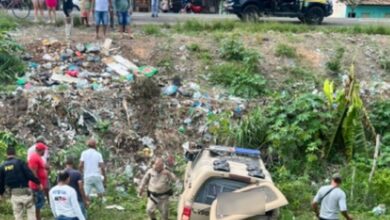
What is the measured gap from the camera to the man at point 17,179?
10273mm

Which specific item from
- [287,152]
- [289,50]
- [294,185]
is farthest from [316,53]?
[294,185]

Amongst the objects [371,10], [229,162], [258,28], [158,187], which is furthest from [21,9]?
[371,10]

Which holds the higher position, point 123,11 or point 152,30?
point 123,11

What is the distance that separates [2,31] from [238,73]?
247 inches

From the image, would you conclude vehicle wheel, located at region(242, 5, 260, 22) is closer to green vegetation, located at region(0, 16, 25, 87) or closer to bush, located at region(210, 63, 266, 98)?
bush, located at region(210, 63, 266, 98)

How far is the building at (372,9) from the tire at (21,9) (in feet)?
91.0

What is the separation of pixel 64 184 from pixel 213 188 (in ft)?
6.78

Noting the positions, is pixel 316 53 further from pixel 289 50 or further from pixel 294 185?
pixel 294 185

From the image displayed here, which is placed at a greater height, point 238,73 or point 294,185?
point 238,73

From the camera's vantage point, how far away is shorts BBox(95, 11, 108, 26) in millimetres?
18828

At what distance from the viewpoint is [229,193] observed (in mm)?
9406

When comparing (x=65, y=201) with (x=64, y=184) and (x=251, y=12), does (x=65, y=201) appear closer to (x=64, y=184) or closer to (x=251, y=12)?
(x=64, y=184)

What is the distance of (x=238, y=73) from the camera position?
57.7ft

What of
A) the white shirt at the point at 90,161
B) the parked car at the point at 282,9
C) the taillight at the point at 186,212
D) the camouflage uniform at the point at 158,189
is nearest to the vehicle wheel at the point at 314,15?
the parked car at the point at 282,9
